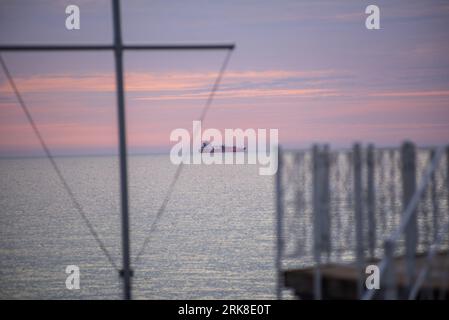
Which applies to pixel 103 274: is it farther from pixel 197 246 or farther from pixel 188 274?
pixel 197 246

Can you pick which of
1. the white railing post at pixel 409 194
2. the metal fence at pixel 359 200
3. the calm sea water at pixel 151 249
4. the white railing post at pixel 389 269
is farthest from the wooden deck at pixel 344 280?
the calm sea water at pixel 151 249

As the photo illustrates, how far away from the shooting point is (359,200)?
672cm

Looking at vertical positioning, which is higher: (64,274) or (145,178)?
(145,178)

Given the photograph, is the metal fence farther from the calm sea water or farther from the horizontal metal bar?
the calm sea water

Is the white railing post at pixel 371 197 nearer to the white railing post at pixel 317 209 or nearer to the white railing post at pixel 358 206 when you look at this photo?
the white railing post at pixel 358 206

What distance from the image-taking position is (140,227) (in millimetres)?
76750

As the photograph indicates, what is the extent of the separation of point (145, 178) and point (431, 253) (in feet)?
560

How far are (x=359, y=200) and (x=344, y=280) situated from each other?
872mm

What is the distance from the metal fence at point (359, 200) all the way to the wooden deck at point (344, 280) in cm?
5

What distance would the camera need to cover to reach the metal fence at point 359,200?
635 centimetres

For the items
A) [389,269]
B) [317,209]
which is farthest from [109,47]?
[389,269]

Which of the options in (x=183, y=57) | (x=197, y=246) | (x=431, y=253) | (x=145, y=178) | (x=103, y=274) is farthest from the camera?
(x=145, y=178)
